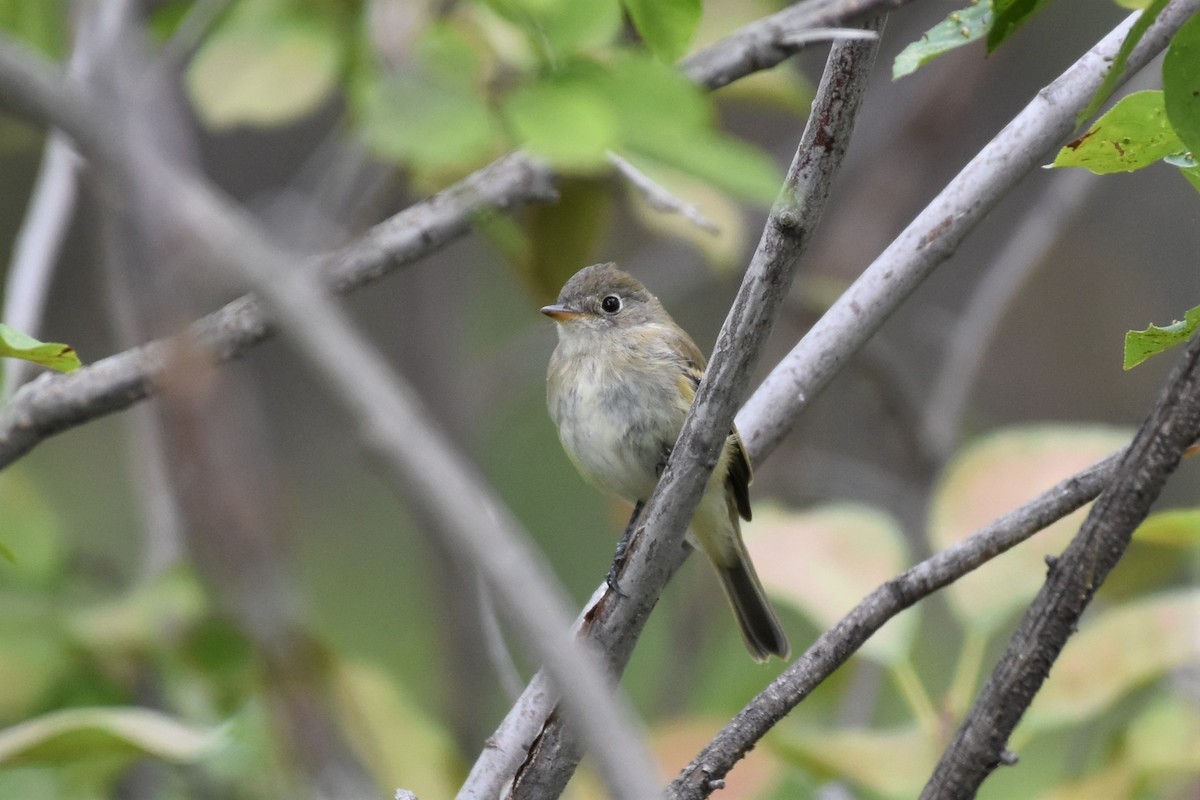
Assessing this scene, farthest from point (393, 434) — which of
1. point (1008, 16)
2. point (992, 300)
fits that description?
point (992, 300)

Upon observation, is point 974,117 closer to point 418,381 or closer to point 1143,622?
point 418,381

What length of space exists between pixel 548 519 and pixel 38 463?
2.07m

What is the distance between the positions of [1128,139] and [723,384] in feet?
1.62

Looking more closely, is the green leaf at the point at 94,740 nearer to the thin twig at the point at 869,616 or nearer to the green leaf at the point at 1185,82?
the thin twig at the point at 869,616

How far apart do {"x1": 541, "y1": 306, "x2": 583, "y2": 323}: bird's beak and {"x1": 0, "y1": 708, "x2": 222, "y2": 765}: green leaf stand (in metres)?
1.76

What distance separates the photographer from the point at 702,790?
1.60 m

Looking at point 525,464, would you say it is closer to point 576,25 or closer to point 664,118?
point 576,25

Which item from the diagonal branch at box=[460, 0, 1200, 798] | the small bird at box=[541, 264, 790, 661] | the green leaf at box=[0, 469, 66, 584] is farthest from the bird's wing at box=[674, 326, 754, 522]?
the green leaf at box=[0, 469, 66, 584]

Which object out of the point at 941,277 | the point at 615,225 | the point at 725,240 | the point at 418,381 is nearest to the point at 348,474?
the point at 615,225

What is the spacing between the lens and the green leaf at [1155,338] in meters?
1.41

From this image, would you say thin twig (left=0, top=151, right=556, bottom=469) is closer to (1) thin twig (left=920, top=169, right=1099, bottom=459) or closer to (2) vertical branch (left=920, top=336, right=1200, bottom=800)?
(2) vertical branch (left=920, top=336, right=1200, bottom=800)

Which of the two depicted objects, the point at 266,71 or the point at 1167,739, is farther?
the point at 266,71

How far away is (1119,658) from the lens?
2188 millimetres

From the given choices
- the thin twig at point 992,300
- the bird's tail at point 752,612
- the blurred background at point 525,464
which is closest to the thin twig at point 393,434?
the blurred background at point 525,464
